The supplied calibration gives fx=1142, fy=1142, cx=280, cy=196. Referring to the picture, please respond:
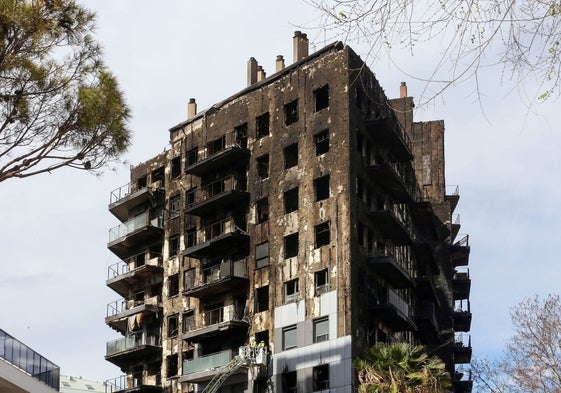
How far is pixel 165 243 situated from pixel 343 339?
20342mm

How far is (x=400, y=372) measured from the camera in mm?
52094

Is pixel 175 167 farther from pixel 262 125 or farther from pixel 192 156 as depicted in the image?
pixel 262 125

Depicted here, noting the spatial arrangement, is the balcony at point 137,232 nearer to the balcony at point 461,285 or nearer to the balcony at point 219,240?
the balcony at point 219,240

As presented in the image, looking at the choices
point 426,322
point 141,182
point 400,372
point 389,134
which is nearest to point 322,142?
point 389,134

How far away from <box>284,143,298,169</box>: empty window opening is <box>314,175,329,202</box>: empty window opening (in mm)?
2561

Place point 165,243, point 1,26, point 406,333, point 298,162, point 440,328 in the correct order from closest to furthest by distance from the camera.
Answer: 1. point 1,26
2. point 298,162
3. point 406,333
4. point 165,243
5. point 440,328

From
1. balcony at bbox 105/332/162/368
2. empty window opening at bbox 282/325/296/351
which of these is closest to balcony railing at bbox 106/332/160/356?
balcony at bbox 105/332/162/368

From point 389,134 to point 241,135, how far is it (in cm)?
1005

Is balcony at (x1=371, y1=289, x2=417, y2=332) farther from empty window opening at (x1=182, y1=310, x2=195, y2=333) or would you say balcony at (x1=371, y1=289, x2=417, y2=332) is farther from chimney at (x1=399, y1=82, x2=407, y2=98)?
chimney at (x1=399, y1=82, x2=407, y2=98)

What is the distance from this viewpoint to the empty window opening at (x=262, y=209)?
68.1m

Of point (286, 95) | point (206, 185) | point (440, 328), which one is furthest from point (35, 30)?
A: point (440, 328)

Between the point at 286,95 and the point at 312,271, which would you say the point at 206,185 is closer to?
the point at 286,95

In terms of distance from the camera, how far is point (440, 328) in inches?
3250


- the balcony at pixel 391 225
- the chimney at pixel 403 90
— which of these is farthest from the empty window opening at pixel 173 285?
the chimney at pixel 403 90
